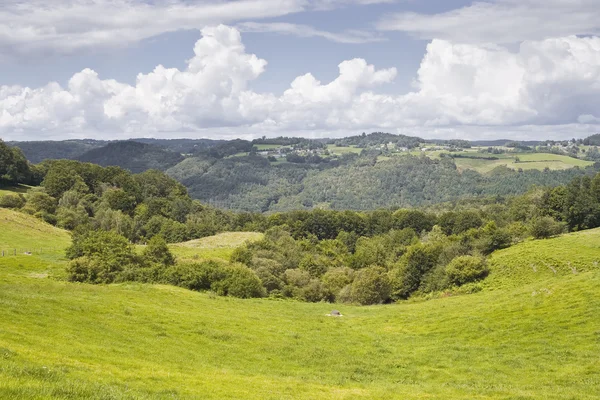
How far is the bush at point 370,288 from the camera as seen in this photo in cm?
7819

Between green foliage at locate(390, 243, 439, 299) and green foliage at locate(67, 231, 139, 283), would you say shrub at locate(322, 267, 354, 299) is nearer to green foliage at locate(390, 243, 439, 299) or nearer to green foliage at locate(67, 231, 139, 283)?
green foliage at locate(390, 243, 439, 299)

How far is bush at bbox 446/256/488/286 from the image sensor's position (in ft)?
249

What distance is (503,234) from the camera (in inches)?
3595

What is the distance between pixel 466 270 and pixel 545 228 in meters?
28.0

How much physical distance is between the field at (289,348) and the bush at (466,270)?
2406cm

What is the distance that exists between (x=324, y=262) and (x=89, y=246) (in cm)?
5046

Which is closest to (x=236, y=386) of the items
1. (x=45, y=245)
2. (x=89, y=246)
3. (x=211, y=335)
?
(x=211, y=335)

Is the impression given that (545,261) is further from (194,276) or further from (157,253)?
(157,253)

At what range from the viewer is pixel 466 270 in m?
76.1

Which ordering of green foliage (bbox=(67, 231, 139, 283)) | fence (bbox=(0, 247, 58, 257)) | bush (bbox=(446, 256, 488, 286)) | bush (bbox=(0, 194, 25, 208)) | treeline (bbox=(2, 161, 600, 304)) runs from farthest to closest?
bush (bbox=(0, 194, 25, 208)) < bush (bbox=(446, 256, 488, 286)) < fence (bbox=(0, 247, 58, 257)) < treeline (bbox=(2, 161, 600, 304)) < green foliage (bbox=(67, 231, 139, 283))

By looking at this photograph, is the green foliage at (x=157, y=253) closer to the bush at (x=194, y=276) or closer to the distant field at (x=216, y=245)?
the bush at (x=194, y=276)

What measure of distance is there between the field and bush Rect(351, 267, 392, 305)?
2430cm

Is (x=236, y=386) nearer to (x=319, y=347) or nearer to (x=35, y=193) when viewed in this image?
(x=319, y=347)

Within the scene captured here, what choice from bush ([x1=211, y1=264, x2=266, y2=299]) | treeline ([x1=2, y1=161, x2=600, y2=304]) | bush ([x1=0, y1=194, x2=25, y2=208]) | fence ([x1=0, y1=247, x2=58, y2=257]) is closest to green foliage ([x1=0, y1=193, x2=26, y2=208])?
bush ([x1=0, y1=194, x2=25, y2=208])
